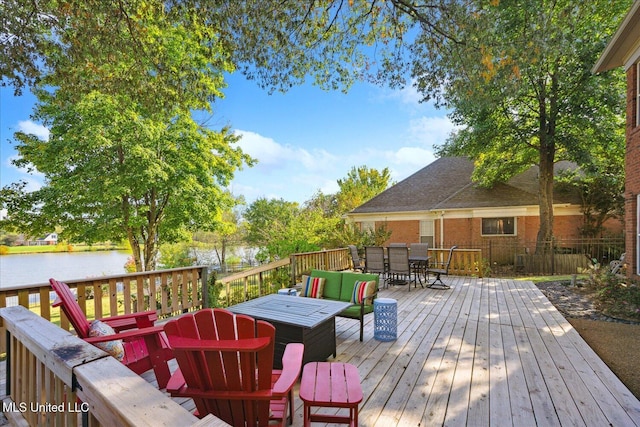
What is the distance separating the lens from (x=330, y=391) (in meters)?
2.09

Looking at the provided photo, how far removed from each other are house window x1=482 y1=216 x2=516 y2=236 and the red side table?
14.2 meters

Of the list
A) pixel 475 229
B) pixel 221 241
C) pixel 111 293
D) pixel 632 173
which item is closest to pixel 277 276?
pixel 111 293

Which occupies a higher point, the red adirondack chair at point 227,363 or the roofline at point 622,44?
the roofline at point 622,44

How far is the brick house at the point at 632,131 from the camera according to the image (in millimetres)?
6355

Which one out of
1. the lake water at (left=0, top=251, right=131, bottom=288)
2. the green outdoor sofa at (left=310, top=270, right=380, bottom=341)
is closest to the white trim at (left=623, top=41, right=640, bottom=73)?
the green outdoor sofa at (left=310, top=270, right=380, bottom=341)

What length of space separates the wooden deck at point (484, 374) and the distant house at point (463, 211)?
366 inches

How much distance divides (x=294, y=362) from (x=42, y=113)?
12.0m

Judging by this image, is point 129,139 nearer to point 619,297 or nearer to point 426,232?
point 619,297

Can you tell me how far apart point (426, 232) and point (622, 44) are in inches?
397

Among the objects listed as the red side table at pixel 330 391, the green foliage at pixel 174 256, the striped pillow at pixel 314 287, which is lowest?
the green foliage at pixel 174 256

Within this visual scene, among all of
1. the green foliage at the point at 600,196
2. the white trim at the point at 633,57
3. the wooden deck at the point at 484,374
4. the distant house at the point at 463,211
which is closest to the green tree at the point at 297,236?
the distant house at the point at 463,211

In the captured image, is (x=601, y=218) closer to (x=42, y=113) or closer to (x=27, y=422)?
(x=27, y=422)

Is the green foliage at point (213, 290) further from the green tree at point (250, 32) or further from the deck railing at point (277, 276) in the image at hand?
the green tree at point (250, 32)

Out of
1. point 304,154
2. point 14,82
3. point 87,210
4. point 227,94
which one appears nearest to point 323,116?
point 227,94
